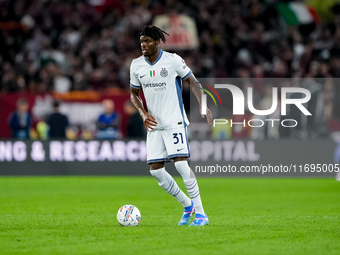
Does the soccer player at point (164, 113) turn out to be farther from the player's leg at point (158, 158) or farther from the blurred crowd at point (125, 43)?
the blurred crowd at point (125, 43)

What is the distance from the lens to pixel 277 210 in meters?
9.82

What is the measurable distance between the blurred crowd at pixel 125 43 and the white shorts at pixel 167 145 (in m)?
9.78

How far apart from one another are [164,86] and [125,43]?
44.9 ft

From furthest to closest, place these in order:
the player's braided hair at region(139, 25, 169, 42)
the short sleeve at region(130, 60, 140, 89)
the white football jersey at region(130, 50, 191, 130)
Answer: the short sleeve at region(130, 60, 140, 89) → the white football jersey at region(130, 50, 191, 130) → the player's braided hair at region(139, 25, 169, 42)

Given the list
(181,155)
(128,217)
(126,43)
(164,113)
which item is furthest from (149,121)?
(126,43)

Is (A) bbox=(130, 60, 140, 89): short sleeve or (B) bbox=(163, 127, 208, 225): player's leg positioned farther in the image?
(A) bbox=(130, 60, 140, 89): short sleeve

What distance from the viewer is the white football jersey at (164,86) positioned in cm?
764

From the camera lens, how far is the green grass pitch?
605cm

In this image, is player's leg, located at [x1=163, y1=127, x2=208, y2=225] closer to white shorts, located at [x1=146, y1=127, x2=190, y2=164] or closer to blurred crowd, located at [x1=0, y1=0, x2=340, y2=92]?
white shorts, located at [x1=146, y1=127, x2=190, y2=164]

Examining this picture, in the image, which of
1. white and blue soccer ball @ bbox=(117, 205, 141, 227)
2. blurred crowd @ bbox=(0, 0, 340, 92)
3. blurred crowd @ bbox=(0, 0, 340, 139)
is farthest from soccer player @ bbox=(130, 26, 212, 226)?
blurred crowd @ bbox=(0, 0, 340, 92)

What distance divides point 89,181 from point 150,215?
712 centimetres

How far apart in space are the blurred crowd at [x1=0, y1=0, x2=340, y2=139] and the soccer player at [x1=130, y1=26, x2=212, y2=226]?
381 inches

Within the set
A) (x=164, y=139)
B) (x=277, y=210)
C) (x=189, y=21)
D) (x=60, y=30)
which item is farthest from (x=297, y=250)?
(x=60, y=30)

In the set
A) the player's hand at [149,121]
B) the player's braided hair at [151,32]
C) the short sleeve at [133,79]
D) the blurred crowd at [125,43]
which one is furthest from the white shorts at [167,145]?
the blurred crowd at [125,43]
